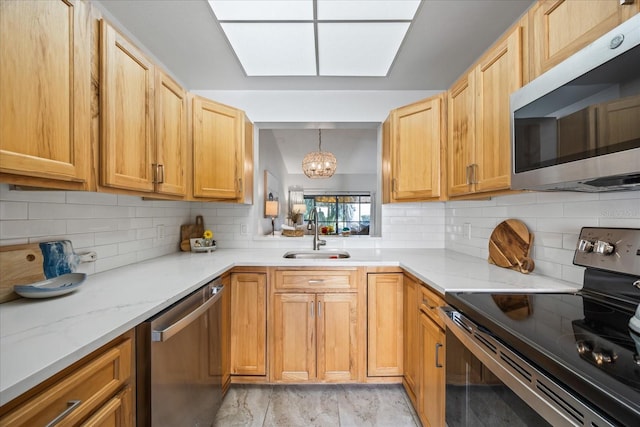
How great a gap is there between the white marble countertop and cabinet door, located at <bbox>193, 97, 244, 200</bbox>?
53 centimetres

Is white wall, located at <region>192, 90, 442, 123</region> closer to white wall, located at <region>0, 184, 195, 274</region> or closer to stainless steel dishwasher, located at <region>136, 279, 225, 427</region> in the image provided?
white wall, located at <region>0, 184, 195, 274</region>

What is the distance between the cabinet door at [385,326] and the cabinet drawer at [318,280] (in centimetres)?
14

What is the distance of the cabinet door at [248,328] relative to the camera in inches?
76.5

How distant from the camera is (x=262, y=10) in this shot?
156 cm

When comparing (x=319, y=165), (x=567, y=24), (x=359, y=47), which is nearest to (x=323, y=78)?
(x=359, y=47)

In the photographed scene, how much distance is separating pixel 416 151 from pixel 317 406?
190 centimetres

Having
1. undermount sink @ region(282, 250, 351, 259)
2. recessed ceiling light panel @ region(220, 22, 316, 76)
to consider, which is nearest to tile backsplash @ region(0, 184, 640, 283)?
undermount sink @ region(282, 250, 351, 259)

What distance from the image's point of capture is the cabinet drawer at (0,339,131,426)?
61cm

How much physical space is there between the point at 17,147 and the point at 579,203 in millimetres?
2148

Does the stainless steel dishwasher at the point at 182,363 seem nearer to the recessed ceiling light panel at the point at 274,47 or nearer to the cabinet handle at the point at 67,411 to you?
the cabinet handle at the point at 67,411

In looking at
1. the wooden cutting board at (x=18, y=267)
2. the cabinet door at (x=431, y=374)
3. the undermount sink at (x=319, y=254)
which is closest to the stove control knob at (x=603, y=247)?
the cabinet door at (x=431, y=374)

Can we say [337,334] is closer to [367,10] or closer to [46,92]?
[46,92]

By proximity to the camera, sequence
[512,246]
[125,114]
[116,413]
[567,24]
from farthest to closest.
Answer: [512,246] → [125,114] → [567,24] → [116,413]

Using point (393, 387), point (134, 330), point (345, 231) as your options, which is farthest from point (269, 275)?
point (345, 231)
